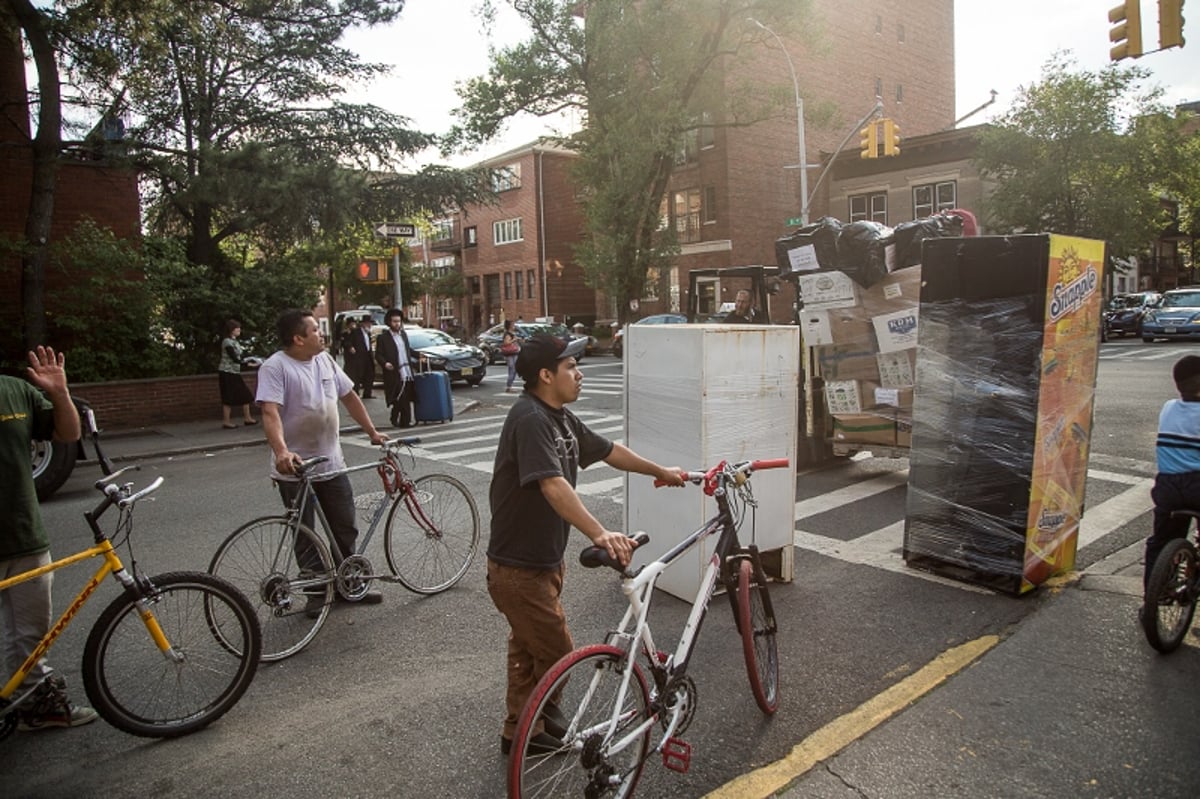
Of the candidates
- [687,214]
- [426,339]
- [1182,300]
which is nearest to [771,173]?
[687,214]

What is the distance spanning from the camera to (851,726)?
3.62 meters

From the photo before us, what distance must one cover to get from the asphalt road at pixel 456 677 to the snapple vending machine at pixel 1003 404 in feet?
1.05

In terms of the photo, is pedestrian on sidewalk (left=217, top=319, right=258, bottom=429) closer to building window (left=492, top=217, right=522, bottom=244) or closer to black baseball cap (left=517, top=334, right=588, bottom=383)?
black baseball cap (left=517, top=334, right=588, bottom=383)

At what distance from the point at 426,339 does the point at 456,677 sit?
18.9m

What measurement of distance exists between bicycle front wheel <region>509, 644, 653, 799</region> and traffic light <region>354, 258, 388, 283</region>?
15.4 meters

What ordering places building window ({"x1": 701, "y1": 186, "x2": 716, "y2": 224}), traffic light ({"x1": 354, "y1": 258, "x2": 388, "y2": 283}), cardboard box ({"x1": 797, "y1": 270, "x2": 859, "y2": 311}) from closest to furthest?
1. cardboard box ({"x1": 797, "y1": 270, "x2": 859, "y2": 311})
2. traffic light ({"x1": 354, "y1": 258, "x2": 388, "y2": 283})
3. building window ({"x1": 701, "y1": 186, "x2": 716, "y2": 224})

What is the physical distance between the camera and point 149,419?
14805 millimetres

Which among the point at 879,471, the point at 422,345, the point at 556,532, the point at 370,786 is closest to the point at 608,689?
the point at 556,532

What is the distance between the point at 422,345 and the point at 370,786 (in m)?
19.4

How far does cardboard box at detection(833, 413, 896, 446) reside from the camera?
8539mm

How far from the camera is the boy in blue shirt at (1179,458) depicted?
13.9ft

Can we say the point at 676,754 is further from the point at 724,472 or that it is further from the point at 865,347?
the point at 865,347

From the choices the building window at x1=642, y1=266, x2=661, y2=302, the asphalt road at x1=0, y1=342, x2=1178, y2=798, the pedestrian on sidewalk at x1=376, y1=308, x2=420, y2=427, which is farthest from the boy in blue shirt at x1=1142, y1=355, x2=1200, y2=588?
the building window at x1=642, y1=266, x2=661, y2=302

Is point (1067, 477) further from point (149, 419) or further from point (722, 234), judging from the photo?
point (722, 234)
